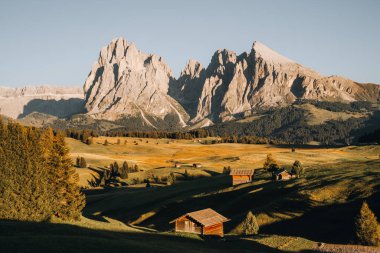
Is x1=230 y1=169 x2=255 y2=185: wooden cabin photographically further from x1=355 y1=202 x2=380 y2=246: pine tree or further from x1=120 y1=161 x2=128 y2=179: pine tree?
x1=120 y1=161 x2=128 y2=179: pine tree

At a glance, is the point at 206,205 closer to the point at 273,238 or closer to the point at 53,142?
the point at 273,238

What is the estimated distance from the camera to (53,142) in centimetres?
6053

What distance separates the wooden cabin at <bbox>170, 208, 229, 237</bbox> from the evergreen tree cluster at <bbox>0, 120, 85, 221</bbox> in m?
15.5

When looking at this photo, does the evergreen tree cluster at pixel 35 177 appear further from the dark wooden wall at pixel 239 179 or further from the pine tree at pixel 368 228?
the dark wooden wall at pixel 239 179

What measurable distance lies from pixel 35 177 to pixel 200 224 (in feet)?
79.4

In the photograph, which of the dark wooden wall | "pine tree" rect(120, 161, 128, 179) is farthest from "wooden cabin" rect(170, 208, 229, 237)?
"pine tree" rect(120, 161, 128, 179)

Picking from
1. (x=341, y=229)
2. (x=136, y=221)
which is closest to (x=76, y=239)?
(x=341, y=229)

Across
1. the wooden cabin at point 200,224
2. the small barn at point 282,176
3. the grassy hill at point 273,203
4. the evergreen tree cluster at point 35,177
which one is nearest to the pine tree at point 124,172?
the grassy hill at point 273,203

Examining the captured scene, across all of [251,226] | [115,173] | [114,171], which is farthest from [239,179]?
[114,171]

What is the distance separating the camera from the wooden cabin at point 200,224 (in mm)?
61969

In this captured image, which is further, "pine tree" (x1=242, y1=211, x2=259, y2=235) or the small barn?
the small barn

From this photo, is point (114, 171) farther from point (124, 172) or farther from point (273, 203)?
point (273, 203)

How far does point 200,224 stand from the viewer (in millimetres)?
61938

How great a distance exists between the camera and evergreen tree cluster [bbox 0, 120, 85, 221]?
5188 centimetres
